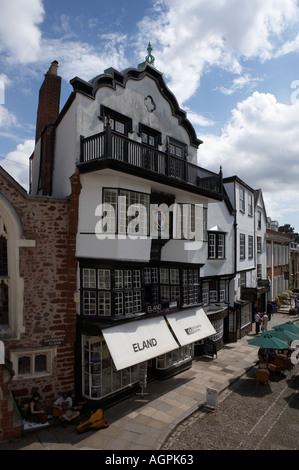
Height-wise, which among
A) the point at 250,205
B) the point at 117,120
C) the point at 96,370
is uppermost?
the point at 117,120

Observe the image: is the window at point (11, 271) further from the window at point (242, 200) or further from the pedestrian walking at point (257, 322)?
the pedestrian walking at point (257, 322)

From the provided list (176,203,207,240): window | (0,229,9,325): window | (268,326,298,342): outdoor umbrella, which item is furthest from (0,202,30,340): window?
(268,326,298,342): outdoor umbrella

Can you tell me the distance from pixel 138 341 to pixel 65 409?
3.31 m

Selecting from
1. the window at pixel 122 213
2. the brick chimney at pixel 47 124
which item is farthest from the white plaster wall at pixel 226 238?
the brick chimney at pixel 47 124

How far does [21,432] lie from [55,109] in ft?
44.8

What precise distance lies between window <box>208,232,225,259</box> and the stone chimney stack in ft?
36.8

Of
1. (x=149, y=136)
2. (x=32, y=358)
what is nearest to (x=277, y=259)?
(x=149, y=136)

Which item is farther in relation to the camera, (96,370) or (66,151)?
(66,151)

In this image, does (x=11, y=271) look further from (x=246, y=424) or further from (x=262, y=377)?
(x=262, y=377)

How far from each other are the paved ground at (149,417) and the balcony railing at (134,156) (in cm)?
889

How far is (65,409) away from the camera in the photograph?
10.2m

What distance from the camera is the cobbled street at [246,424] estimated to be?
30.1ft
